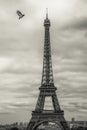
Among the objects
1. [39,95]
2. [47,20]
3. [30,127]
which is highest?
[47,20]

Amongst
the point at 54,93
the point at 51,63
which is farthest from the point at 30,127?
the point at 51,63

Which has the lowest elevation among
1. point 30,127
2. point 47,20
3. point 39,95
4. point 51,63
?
point 30,127

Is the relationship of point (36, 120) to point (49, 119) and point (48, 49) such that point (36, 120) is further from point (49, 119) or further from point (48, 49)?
point (48, 49)

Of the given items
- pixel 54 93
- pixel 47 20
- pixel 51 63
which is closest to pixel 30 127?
pixel 54 93

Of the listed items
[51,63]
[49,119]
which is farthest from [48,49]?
[49,119]

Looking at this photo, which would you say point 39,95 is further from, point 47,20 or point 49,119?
point 47,20

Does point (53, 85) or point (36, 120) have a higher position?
point (53, 85)

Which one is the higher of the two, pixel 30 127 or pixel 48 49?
pixel 48 49

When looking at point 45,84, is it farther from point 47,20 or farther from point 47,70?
point 47,20
